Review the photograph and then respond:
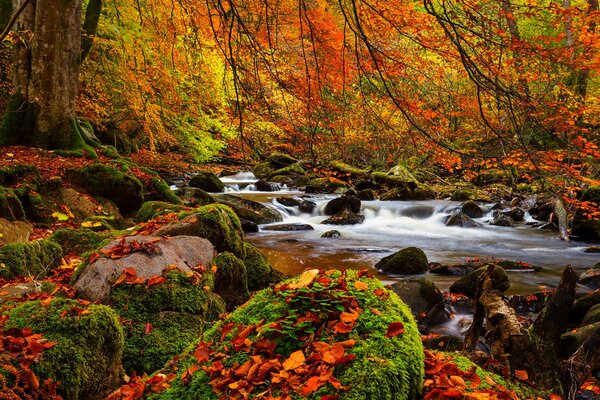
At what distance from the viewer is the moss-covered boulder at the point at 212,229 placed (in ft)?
15.8

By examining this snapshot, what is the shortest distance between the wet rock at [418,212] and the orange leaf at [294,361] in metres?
14.1

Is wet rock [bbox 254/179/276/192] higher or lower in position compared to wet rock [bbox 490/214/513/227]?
higher

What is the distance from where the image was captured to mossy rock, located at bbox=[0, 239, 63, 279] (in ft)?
13.7

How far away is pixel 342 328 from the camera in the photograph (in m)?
1.94

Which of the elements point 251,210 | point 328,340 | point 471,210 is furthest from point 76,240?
point 471,210

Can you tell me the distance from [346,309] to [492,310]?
2171 millimetres

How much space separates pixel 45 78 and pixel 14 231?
450 cm

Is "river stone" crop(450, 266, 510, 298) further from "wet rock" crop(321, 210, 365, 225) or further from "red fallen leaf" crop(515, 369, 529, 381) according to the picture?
"wet rock" crop(321, 210, 365, 225)

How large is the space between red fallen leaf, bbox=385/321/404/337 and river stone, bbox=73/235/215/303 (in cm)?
239

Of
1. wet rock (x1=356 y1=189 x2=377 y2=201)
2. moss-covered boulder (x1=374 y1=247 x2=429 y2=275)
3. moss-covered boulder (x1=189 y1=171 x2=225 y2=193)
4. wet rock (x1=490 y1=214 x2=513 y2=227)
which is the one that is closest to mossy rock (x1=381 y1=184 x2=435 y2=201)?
wet rock (x1=356 y1=189 x2=377 y2=201)

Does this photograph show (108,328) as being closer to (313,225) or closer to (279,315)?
(279,315)

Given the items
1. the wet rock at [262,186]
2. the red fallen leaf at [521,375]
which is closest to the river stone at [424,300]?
the red fallen leaf at [521,375]

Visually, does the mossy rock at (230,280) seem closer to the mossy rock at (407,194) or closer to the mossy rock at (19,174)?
the mossy rock at (19,174)

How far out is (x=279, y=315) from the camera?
2111 mm
